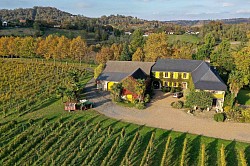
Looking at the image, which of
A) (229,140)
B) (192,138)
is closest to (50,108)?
(192,138)

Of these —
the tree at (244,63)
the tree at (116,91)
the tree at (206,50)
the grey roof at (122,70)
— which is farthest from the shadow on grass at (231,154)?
the tree at (206,50)

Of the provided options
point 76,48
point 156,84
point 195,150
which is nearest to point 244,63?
point 156,84

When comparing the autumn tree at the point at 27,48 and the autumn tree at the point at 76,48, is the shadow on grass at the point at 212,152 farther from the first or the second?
→ the autumn tree at the point at 27,48

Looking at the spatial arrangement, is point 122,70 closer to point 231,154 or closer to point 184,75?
point 184,75

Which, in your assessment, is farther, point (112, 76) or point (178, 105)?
point (112, 76)

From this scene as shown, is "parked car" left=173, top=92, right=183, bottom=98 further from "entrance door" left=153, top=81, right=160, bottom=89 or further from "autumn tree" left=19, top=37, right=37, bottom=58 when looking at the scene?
"autumn tree" left=19, top=37, right=37, bottom=58

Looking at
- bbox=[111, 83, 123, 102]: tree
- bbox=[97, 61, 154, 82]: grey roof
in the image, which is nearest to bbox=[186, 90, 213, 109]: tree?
bbox=[111, 83, 123, 102]: tree
